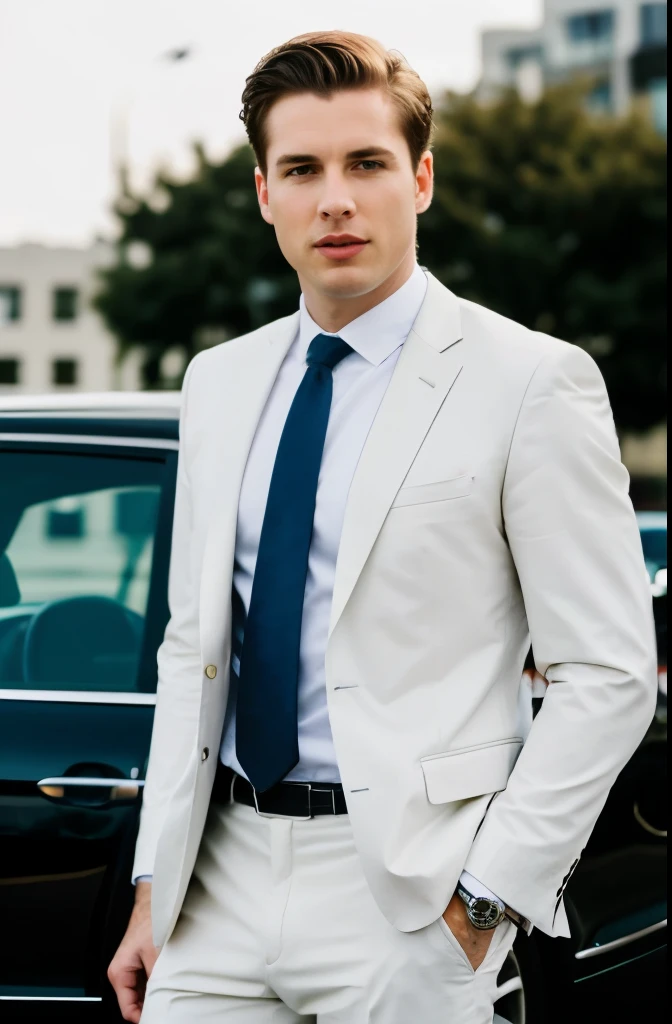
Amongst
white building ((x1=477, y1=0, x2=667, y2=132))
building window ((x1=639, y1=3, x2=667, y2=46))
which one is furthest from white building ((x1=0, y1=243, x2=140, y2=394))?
building window ((x1=639, y1=3, x2=667, y2=46))

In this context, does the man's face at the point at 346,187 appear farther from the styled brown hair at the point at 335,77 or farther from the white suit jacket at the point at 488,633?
the white suit jacket at the point at 488,633

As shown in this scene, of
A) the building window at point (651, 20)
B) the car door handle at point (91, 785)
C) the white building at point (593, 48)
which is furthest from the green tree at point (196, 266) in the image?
the building window at point (651, 20)

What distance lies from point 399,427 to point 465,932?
0.70 m

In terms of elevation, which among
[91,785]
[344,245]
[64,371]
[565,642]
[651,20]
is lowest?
[91,785]

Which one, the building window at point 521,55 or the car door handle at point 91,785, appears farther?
the building window at point 521,55

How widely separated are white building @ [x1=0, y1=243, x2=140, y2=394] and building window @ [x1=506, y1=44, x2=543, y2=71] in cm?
2026

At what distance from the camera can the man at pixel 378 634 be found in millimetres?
1733

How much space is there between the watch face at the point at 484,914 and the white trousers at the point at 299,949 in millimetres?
41

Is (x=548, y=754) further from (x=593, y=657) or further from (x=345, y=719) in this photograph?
(x=345, y=719)

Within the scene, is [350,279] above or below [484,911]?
above

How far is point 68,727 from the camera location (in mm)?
2502

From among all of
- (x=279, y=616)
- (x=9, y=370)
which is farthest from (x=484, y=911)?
(x=9, y=370)

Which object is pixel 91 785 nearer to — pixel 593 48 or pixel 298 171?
pixel 298 171

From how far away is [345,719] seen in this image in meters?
1.76
